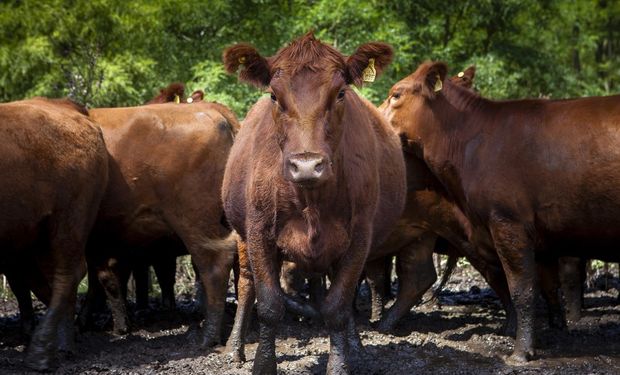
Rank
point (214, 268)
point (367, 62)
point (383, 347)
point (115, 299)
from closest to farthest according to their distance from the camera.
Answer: point (367, 62) < point (383, 347) < point (214, 268) < point (115, 299)

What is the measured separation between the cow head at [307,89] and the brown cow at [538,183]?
211 centimetres

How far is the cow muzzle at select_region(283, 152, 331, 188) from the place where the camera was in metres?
5.85

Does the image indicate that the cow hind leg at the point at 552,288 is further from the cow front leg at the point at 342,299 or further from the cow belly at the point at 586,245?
the cow front leg at the point at 342,299

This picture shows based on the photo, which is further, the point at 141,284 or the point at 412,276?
the point at 141,284

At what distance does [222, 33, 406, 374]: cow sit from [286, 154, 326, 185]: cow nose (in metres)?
0.31

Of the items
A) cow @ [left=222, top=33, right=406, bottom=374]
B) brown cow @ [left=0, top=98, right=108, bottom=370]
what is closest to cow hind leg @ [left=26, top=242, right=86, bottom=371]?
brown cow @ [left=0, top=98, right=108, bottom=370]

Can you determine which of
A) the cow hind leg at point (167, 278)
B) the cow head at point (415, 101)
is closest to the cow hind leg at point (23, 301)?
the cow hind leg at point (167, 278)

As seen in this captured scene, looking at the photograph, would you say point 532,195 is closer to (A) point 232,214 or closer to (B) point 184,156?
(A) point 232,214

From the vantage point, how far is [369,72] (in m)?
6.87

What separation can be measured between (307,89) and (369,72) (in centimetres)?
70

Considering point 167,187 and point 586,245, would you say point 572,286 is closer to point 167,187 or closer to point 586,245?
point 586,245

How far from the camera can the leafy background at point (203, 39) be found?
60.9 ft

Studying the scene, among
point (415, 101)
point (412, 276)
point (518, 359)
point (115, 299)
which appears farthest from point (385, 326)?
point (115, 299)

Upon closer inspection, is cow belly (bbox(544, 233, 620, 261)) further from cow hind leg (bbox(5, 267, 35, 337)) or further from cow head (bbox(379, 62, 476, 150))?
cow hind leg (bbox(5, 267, 35, 337))
